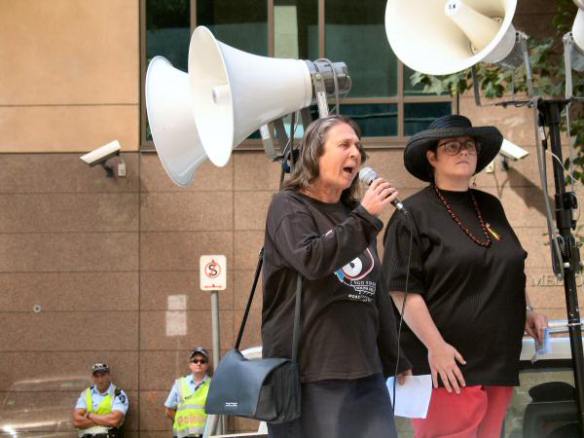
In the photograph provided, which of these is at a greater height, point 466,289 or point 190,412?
point 466,289

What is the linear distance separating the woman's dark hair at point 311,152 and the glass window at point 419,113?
808 centimetres

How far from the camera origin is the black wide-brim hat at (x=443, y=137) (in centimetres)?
400

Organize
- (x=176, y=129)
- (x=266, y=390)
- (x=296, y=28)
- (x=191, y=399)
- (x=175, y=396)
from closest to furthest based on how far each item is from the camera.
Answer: (x=266, y=390)
(x=176, y=129)
(x=191, y=399)
(x=175, y=396)
(x=296, y=28)

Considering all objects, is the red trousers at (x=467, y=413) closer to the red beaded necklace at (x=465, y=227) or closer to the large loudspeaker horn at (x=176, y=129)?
the red beaded necklace at (x=465, y=227)

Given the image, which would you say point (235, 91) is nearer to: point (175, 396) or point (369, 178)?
point (369, 178)

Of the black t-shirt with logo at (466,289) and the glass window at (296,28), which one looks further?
the glass window at (296,28)

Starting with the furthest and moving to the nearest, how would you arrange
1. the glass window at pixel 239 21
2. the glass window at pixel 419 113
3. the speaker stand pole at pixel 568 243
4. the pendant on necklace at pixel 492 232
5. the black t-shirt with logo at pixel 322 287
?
the glass window at pixel 239 21
the glass window at pixel 419 113
the pendant on necklace at pixel 492 232
the speaker stand pole at pixel 568 243
the black t-shirt with logo at pixel 322 287

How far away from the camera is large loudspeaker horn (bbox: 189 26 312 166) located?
361 cm

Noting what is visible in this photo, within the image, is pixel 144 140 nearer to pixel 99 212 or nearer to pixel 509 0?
pixel 99 212

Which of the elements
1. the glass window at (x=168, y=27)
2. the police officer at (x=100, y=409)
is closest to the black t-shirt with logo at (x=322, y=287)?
the police officer at (x=100, y=409)

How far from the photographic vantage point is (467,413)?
3.82 m

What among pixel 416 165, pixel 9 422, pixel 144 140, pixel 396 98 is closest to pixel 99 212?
pixel 144 140

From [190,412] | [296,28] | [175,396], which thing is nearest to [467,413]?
[190,412]

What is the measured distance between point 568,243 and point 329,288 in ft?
3.92
